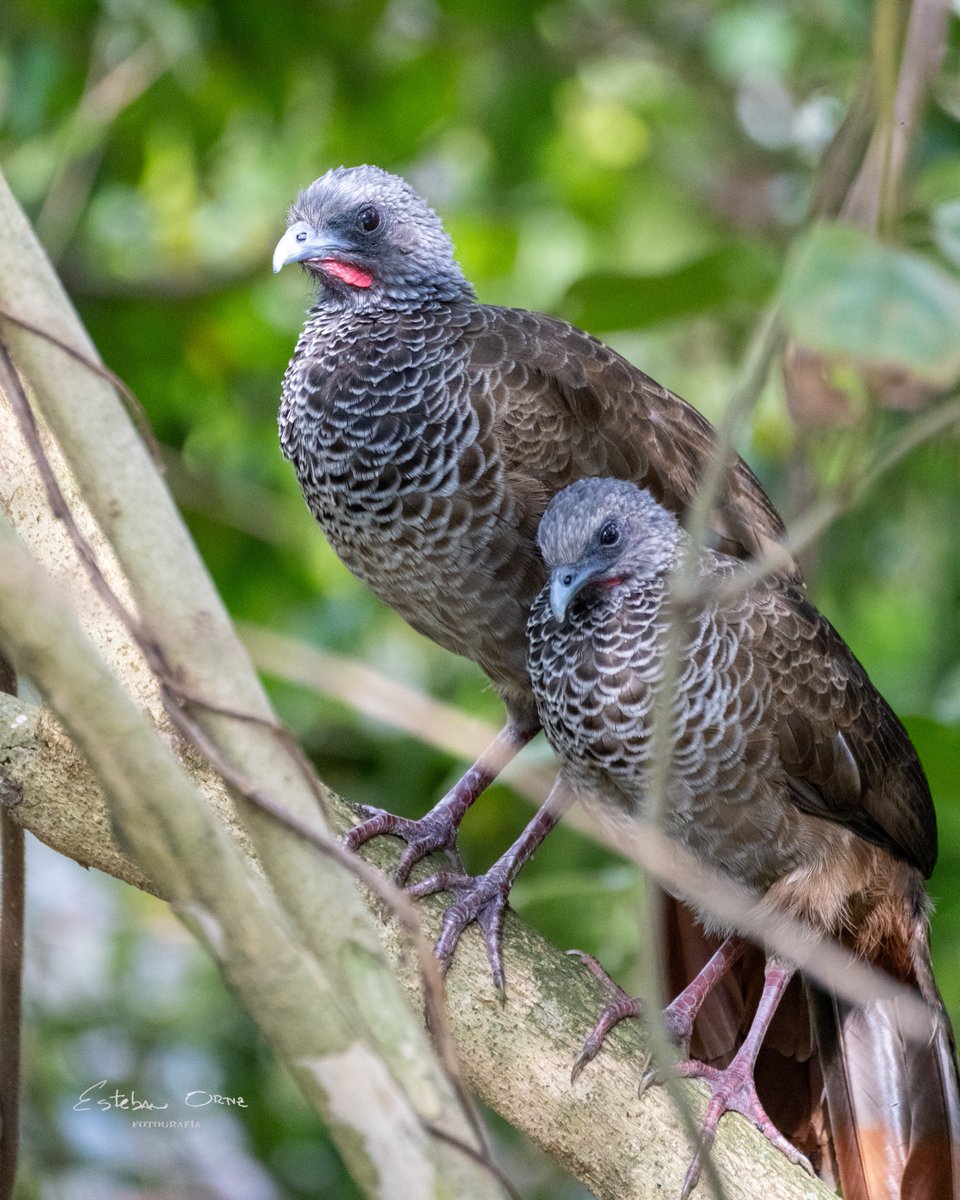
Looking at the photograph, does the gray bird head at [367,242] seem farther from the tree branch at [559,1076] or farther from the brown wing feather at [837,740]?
Answer: the tree branch at [559,1076]

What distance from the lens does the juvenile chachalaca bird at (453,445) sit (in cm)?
254

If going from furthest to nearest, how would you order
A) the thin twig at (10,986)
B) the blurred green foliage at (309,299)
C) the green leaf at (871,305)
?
the blurred green foliage at (309,299) < the thin twig at (10,986) < the green leaf at (871,305)

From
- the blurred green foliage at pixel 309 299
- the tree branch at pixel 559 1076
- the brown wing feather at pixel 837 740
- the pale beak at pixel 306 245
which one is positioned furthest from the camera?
the blurred green foliage at pixel 309 299

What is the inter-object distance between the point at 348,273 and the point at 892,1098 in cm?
185

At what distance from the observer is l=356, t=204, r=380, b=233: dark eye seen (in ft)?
9.64

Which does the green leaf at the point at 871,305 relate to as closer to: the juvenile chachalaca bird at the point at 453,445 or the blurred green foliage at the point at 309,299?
the juvenile chachalaca bird at the point at 453,445

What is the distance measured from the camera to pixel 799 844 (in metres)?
2.60

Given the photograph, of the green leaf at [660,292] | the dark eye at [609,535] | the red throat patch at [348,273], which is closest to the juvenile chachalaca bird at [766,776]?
the dark eye at [609,535]

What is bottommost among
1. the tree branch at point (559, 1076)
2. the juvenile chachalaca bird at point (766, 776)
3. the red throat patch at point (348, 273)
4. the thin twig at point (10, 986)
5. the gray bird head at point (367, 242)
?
the thin twig at point (10, 986)

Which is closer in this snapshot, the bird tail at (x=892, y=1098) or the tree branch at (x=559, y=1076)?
the tree branch at (x=559, y=1076)

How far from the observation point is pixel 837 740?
2586 mm

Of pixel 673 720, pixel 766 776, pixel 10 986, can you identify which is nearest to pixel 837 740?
pixel 766 776

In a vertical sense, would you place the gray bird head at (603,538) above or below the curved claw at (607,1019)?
above

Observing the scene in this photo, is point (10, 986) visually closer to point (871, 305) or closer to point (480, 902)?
point (480, 902)
